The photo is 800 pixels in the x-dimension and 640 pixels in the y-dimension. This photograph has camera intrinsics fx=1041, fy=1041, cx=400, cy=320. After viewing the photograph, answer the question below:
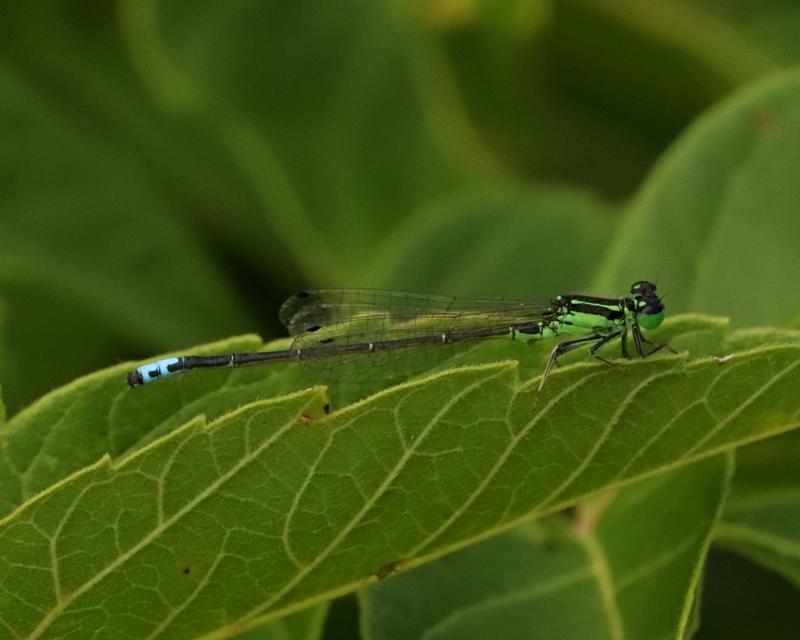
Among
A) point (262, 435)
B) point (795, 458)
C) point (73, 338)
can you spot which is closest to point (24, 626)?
point (262, 435)

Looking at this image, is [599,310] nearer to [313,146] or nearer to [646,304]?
[646,304]

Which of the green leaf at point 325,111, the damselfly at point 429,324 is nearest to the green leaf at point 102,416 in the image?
the damselfly at point 429,324

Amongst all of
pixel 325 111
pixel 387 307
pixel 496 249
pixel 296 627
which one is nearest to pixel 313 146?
pixel 325 111

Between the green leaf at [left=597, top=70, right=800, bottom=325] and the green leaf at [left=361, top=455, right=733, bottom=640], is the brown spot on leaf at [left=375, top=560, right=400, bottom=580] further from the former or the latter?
the green leaf at [left=597, top=70, right=800, bottom=325]

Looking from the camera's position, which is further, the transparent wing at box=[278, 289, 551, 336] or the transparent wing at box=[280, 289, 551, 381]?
the transparent wing at box=[278, 289, 551, 336]

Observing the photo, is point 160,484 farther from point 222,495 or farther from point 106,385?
point 106,385

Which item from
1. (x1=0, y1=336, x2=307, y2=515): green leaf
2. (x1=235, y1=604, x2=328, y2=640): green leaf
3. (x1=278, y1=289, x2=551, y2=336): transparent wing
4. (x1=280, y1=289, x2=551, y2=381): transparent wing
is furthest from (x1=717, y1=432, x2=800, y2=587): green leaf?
(x1=0, y1=336, x2=307, y2=515): green leaf

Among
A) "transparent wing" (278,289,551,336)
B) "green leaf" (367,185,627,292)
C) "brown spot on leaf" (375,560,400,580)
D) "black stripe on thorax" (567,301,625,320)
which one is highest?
"green leaf" (367,185,627,292)
